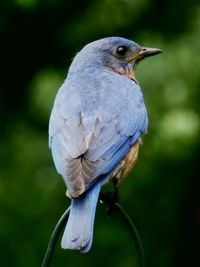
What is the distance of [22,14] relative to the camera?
9430 mm

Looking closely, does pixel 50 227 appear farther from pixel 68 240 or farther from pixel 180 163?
pixel 68 240

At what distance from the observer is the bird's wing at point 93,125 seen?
20.0 ft

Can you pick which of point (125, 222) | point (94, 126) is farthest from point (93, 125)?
point (125, 222)

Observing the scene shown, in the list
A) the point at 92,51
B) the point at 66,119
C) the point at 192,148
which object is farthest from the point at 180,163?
the point at 66,119

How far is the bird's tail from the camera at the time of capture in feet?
18.2

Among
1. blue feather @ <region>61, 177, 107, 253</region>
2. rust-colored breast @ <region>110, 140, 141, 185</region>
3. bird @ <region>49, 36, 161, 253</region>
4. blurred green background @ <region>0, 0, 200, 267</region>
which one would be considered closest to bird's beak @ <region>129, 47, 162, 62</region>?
bird @ <region>49, 36, 161, 253</region>

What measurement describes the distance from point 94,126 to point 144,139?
8.97ft

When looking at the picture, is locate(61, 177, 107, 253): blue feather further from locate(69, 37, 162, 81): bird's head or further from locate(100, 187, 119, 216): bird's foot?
locate(69, 37, 162, 81): bird's head

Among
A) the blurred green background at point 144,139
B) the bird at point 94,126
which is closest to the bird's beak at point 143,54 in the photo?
the bird at point 94,126

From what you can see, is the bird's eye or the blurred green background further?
the blurred green background

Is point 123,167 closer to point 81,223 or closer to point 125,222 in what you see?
point 125,222

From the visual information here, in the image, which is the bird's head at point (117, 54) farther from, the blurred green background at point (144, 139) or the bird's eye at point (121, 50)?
the blurred green background at point (144, 139)

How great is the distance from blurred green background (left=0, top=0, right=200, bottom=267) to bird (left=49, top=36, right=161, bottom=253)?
1452mm

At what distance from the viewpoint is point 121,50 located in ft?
24.9
